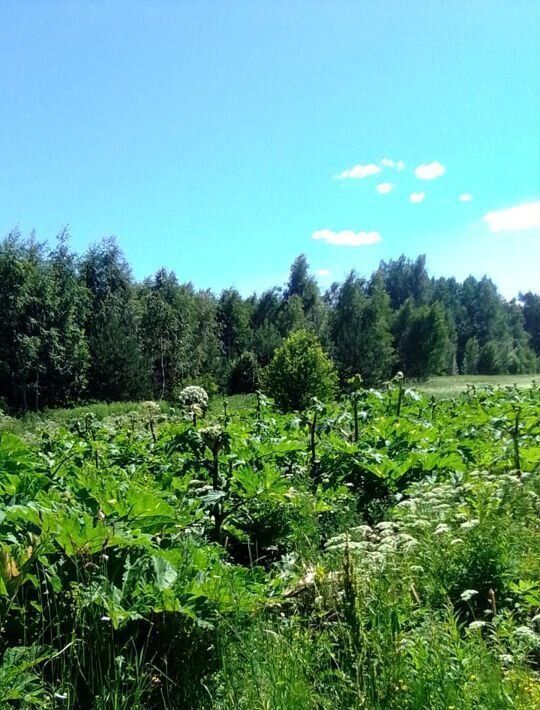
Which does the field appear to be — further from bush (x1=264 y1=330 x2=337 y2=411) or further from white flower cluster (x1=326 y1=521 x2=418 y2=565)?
bush (x1=264 y1=330 x2=337 y2=411)

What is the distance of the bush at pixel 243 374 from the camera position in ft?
126

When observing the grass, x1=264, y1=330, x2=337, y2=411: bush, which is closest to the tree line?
the grass

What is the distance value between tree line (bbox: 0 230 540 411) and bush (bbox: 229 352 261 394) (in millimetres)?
82

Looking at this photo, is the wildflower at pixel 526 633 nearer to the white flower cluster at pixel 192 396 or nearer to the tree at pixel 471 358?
the white flower cluster at pixel 192 396

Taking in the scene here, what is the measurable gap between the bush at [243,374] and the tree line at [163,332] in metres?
0.08

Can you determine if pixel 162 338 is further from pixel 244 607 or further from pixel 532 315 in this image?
pixel 532 315

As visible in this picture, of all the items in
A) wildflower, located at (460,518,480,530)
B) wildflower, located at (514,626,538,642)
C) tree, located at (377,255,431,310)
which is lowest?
wildflower, located at (514,626,538,642)

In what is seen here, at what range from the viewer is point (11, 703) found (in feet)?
5.26

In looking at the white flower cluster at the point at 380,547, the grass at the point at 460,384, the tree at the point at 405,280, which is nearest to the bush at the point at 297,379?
the grass at the point at 460,384

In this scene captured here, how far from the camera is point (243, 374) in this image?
128 feet

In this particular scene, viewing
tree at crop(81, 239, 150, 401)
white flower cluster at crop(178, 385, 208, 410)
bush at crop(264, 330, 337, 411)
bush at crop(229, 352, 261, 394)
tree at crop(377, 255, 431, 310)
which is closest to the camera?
white flower cluster at crop(178, 385, 208, 410)

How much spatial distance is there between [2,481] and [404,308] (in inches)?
2083

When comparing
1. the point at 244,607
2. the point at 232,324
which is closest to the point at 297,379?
the point at 244,607

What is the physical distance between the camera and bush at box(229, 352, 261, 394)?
38.5 m
